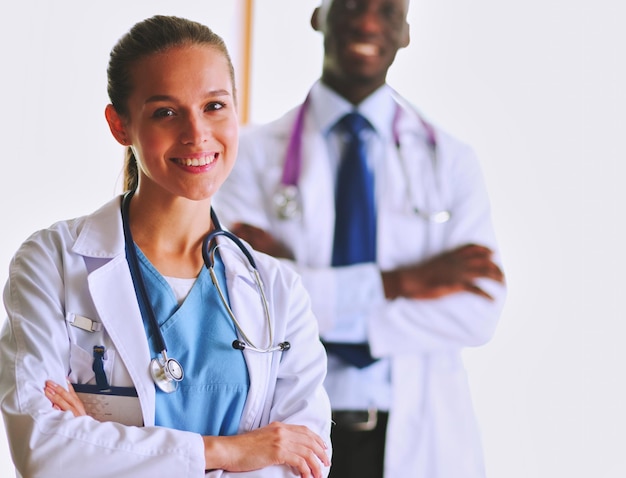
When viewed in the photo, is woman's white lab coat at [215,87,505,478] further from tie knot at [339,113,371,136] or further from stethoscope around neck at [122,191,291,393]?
stethoscope around neck at [122,191,291,393]

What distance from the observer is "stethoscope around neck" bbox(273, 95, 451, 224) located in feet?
7.21

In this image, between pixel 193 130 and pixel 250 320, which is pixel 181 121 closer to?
pixel 193 130

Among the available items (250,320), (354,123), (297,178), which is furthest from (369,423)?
(250,320)

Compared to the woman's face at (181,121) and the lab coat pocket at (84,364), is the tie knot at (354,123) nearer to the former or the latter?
the woman's face at (181,121)

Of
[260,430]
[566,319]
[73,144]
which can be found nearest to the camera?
[260,430]

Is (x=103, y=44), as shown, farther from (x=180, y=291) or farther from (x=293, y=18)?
(x=180, y=291)

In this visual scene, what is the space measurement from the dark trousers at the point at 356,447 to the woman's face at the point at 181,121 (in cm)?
122

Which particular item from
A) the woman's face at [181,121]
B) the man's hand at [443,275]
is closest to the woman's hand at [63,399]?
the woman's face at [181,121]

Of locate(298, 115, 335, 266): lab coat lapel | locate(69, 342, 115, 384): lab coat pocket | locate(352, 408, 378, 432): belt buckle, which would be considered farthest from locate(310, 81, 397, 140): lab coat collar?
locate(69, 342, 115, 384): lab coat pocket

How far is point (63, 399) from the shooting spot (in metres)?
1.00

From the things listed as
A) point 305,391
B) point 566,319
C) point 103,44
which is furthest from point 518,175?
point 305,391

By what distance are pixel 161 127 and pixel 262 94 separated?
140 cm

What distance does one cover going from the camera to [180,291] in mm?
1106

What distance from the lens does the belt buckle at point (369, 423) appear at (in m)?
2.18
